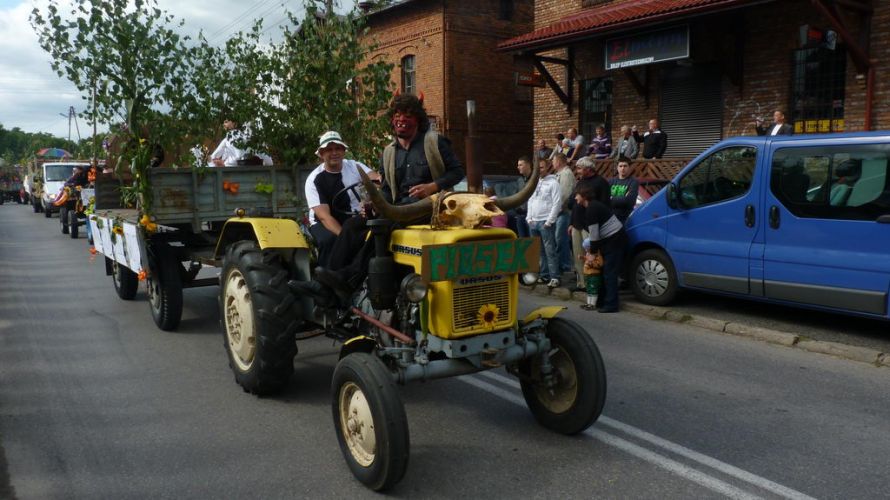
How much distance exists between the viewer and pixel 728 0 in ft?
42.4

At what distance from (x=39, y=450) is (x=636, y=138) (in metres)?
14.1

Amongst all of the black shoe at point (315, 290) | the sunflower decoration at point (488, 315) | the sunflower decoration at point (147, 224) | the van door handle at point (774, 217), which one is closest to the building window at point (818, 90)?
the van door handle at point (774, 217)

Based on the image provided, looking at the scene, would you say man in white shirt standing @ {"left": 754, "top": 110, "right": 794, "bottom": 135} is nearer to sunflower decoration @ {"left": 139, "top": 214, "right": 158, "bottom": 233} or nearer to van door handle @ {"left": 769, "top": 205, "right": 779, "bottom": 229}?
van door handle @ {"left": 769, "top": 205, "right": 779, "bottom": 229}

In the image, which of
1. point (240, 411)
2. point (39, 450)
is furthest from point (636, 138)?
point (39, 450)

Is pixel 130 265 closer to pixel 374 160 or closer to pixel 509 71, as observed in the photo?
pixel 374 160

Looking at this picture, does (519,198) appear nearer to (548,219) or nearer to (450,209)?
(450,209)

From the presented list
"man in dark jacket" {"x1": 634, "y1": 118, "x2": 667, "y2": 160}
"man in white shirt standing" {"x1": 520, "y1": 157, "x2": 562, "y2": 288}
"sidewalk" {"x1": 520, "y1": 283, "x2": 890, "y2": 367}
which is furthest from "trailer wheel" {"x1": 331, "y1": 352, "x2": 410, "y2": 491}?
"man in dark jacket" {"x1": 634, "y1": 118, "x2": 667, "y2": 160}

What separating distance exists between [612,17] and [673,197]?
26.0ft

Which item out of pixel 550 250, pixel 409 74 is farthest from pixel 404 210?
pixel 409 74

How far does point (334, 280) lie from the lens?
4762 millimetres

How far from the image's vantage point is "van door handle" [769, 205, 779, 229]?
7.62 meters

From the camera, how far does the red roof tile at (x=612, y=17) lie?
13609 millimetres

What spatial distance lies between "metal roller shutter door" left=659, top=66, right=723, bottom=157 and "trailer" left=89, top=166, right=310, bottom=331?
1107 cm

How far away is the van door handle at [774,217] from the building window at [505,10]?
19.4 metres
